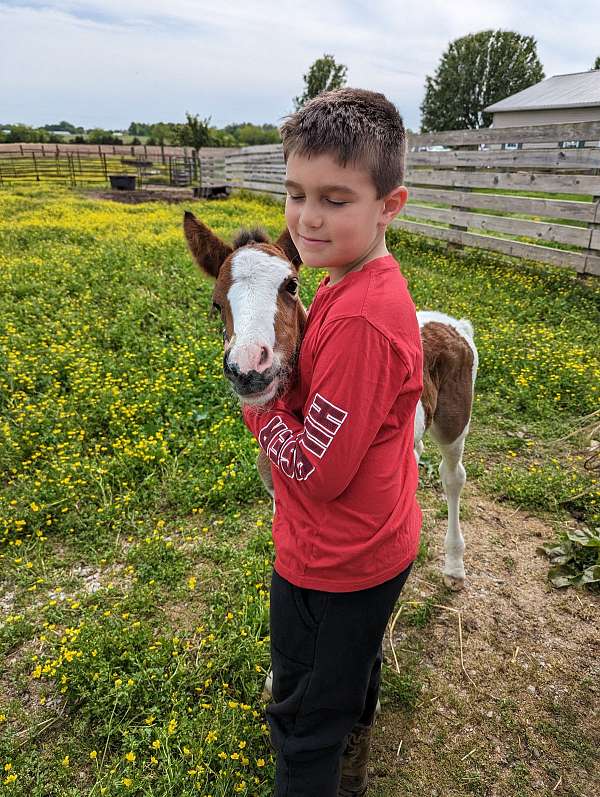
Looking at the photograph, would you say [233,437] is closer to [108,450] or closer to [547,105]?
[108,450]

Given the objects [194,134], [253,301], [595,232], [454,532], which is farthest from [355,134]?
[194,134]

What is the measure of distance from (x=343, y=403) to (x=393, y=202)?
579 millimetres

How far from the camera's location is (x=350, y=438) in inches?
49.5

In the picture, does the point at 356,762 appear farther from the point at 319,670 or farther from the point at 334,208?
the point at 334,208

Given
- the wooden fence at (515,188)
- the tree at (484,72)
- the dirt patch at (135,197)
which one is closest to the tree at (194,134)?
the dirt patch at (135,197)

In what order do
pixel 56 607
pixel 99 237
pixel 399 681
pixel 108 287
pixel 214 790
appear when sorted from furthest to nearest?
pixel 99 237 → pixel 108 287 → pixel 56 607 → pixel 399 681 → pixel 214 790

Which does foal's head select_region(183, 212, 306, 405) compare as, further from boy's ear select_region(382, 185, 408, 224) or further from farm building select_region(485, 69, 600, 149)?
farm building select_region(485, 69, 600, 149)

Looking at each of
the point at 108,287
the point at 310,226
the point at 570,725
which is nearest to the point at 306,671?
the point at 310,226

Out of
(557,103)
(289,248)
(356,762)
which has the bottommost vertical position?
(356,762)

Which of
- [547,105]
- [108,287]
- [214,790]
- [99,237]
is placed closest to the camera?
[214,790]

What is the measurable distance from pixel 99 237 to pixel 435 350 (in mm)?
10683

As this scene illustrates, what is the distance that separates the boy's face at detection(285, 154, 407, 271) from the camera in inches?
50.2

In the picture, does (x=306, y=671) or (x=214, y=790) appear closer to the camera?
(x=306, y=671)

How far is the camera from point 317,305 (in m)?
1.56
